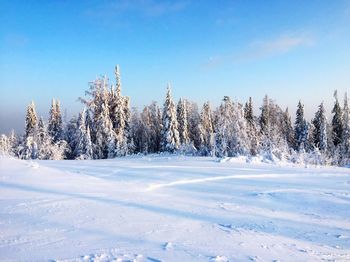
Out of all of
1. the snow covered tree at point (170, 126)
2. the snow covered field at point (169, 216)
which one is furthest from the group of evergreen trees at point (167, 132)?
the snow covered field at point (169, 216)

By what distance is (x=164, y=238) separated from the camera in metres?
4.25

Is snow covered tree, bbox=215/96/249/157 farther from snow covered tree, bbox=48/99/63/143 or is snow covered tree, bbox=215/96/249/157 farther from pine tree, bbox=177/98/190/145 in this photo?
snow covered tree, bbox=48/99/63/143

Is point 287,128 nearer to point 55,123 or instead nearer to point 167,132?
point 167,132

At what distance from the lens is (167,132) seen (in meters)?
40.3

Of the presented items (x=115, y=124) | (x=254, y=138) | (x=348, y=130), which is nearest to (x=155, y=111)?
(x=115, y=124)

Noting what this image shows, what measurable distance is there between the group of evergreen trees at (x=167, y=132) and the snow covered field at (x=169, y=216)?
5.71m

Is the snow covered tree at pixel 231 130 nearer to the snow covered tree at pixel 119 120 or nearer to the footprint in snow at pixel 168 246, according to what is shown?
the snow covered tree at pixel 119 120

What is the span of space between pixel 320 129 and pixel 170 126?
21.1 m

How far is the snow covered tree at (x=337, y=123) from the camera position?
50600 millimetres

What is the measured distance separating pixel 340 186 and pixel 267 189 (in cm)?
163

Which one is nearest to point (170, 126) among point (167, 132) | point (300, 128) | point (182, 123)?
point (167, 132)

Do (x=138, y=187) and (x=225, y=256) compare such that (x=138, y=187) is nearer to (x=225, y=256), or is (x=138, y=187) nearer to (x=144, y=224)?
(x=144, y=224)

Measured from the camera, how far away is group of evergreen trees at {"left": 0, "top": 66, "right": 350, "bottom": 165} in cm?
2555

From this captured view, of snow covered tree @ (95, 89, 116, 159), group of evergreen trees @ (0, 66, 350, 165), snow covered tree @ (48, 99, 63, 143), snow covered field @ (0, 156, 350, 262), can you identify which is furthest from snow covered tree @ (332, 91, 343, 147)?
snow covered field @ (0, 156, 350, 262)
